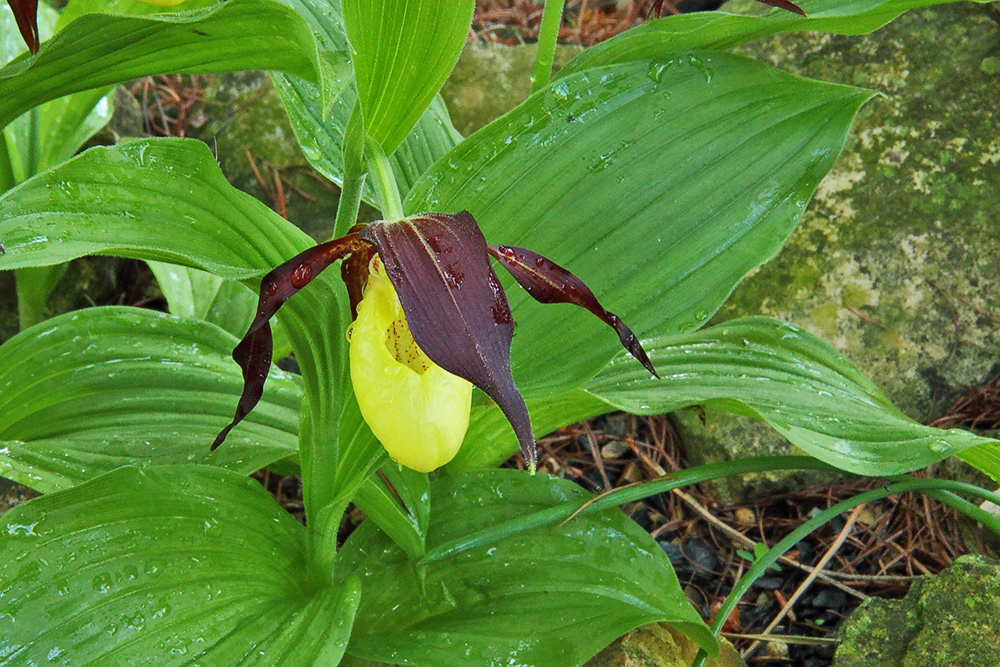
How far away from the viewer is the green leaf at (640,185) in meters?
0.98

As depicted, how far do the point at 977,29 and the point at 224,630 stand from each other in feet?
6.63

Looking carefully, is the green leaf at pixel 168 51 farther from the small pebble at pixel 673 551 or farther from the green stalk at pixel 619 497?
the small pebble at pixel 673 551

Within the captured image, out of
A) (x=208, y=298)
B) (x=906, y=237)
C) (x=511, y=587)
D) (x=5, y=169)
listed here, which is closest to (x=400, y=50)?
(x=511, y=587)

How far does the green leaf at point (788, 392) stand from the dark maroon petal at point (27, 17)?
29.3 inches

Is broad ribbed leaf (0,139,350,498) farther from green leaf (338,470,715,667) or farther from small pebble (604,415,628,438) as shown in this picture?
small pebble (604,415,628,438)

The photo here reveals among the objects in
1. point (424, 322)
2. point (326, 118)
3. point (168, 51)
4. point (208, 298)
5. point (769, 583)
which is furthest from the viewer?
point (208, 298)

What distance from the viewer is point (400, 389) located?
77 cm

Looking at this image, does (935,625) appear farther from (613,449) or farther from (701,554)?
(613,449)

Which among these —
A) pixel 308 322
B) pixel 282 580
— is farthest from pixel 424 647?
pixel 308 322

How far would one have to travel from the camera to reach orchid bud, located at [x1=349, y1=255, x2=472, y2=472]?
2.52ft

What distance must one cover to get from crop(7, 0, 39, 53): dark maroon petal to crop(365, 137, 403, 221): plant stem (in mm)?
337

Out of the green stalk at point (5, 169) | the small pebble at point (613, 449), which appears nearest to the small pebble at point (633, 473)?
the small pebble at point (613, 449)

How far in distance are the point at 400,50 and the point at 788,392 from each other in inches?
30.0

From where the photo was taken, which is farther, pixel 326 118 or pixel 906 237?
pixel 906 237
